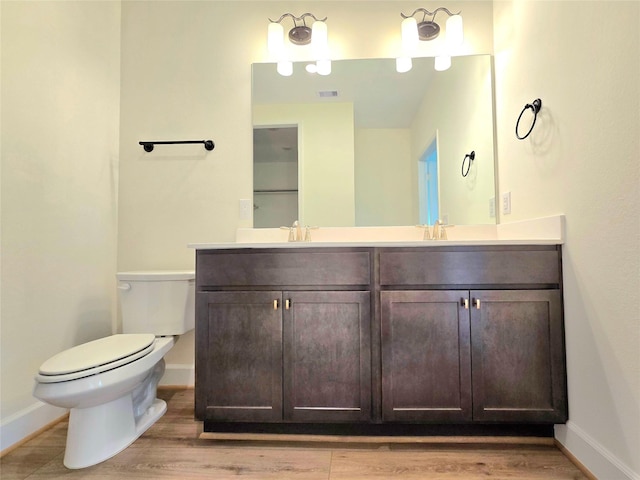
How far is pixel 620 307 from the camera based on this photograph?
1.07 meters

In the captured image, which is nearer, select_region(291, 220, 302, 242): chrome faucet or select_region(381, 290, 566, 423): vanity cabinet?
select_region(381, 290, 566, 423): vanity cabinet

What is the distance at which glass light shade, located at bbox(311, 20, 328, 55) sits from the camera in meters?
1.92

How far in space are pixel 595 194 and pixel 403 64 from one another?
1269mm

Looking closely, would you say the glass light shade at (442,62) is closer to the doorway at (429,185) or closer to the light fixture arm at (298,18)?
the doorway at (429,185)

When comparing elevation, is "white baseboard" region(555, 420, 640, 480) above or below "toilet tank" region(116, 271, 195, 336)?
below

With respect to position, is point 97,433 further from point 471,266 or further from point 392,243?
point 471,266

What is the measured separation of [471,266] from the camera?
4.56 feet

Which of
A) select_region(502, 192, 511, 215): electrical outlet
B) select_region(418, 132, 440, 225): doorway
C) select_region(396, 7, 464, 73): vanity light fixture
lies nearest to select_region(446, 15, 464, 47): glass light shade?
select_region(396, 7, 464, 73): vanity light fixture

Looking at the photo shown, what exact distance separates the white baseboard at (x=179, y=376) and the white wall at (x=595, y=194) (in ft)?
6.15

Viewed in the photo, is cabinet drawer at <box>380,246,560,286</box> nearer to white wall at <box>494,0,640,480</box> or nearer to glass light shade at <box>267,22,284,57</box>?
white wall at <box>494,0,640,480</box>

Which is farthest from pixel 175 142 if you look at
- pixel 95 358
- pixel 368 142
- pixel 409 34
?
pixel 409 34

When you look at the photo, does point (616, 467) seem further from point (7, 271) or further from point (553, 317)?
point (7, 271)

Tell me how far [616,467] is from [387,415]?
2.44ft

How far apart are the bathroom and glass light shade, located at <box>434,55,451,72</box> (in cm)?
19
